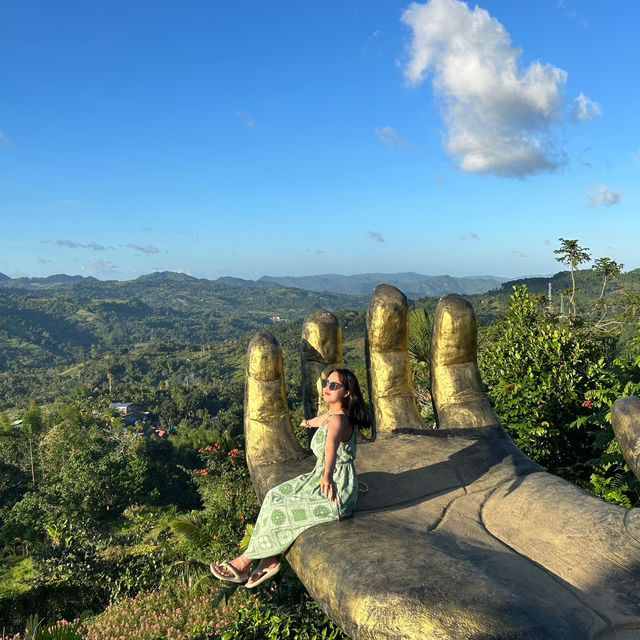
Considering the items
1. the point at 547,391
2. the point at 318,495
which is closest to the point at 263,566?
the point at 318,495

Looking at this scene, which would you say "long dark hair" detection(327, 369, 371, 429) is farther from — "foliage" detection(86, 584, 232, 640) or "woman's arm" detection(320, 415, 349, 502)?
"foliage" detection(86, 584, 232, 640)

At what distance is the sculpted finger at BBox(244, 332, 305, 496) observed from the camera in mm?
5828

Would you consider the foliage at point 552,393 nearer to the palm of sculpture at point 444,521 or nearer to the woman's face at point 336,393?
the palm of sculpture at point 444,521

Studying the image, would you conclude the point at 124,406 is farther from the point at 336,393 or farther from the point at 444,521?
the point at 444,521

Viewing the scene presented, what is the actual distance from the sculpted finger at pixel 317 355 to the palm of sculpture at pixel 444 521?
16 mm

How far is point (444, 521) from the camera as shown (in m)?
4.50

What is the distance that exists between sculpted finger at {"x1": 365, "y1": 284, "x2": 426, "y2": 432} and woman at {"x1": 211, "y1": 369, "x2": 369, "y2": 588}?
1945mm

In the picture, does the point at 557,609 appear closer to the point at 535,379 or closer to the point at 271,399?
the point at 271,399

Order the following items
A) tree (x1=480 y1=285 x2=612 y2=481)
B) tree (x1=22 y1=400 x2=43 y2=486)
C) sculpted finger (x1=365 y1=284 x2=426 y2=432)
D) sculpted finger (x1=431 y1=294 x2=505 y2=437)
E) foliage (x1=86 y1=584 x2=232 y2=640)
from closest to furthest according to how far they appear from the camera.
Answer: sculpted finger (x1=431 y1=294 x2=505 y2=437) → sculpted finger (x1=365 y1=284 x2=426 y2=432) → foliage (x1=86 y1=584 x2=232 y2=640) → tree (x1=480 y1=285 x2=612 y2=481) → tree (x1=22 y1=400 x2=43 y2=486)

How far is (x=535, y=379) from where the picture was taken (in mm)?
9594

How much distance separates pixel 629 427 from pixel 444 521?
175 cm

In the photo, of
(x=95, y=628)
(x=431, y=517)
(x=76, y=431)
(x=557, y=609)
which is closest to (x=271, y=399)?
(x=431, y=517)

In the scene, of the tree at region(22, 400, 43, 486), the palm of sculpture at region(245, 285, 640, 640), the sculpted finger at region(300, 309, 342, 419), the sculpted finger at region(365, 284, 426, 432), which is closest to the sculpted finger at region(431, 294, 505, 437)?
the palm of sculpture at region(245, 285, 640, 640)

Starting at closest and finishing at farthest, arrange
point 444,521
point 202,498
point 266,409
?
point 444,521 → point 266,409 → point 202,498
